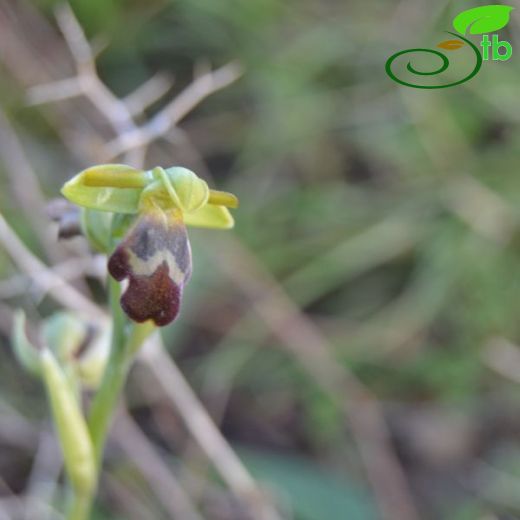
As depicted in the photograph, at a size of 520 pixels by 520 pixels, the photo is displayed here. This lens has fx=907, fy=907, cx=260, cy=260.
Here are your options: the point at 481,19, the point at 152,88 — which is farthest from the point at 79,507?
the point at 481,19

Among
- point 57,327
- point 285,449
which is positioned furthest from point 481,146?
point 57,327

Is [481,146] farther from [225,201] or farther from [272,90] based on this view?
[225,201]

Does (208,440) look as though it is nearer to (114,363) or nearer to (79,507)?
(79,507)

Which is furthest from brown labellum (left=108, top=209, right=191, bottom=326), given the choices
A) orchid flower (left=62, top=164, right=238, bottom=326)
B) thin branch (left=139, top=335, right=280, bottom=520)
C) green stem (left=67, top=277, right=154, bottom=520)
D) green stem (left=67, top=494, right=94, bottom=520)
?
thin branch (left=139, top=335, right=280, bottom=520)

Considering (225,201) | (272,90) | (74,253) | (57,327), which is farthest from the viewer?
(272,90)

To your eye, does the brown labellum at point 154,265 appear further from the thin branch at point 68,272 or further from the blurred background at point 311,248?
the blurred background at point 311,248

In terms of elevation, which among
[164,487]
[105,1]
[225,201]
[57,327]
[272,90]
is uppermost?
[105,1]

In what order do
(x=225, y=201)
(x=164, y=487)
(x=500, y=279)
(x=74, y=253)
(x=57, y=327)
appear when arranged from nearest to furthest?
1. (x=225, y=201)
2. (x=57, y=327)
3. (x=164, y=487)
4. (x=74, y=253)
5. (x=500, y=279)
